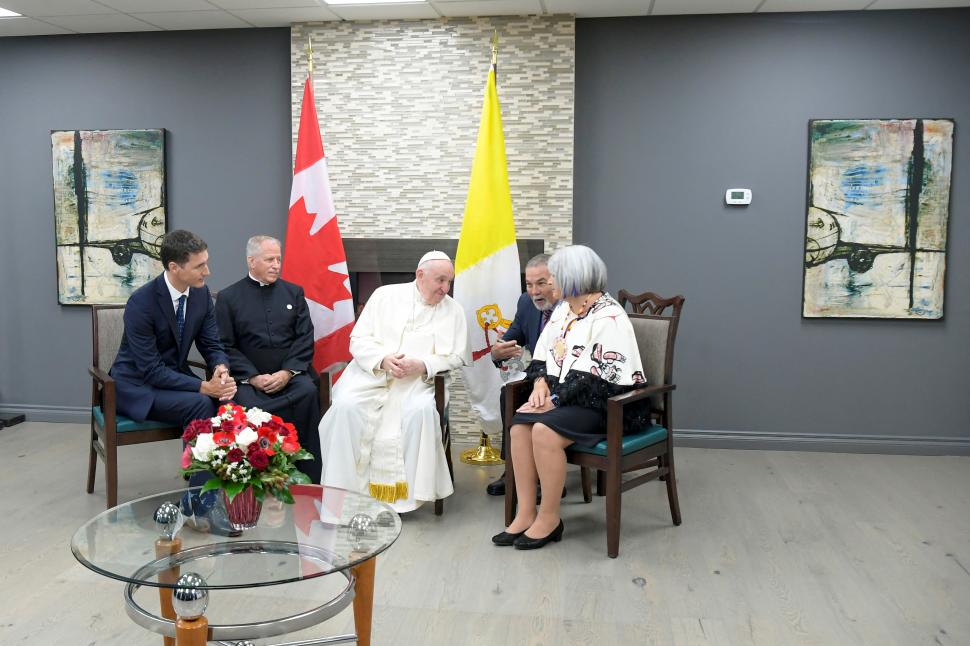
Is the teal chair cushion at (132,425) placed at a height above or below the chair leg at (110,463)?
above

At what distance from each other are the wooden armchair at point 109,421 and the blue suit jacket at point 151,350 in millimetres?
68

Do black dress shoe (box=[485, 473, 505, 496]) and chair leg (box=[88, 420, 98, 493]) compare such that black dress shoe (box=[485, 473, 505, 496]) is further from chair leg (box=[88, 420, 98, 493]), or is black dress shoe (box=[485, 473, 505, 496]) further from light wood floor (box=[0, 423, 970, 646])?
chair leg (box=[88, 420, 98, 493])

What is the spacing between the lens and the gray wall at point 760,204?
4.73m

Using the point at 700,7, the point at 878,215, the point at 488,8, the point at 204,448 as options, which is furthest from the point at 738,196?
the point at 204,448

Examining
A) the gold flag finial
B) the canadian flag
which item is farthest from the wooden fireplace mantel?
the gold flag finial

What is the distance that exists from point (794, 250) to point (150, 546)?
3927 millimetres

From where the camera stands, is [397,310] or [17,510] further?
[397,310]

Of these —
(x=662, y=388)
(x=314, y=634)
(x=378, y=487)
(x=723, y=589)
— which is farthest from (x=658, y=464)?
(x=314, y=634)

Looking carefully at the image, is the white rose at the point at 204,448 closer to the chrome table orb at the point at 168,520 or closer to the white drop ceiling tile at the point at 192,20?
the chrome table orb at the point at 168,520

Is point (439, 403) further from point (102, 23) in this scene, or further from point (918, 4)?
point (918, 4)

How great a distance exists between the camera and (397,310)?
4039 millimetres

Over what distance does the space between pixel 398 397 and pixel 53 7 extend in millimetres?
3108

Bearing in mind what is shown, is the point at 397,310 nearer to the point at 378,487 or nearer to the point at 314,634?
the point at 378,487

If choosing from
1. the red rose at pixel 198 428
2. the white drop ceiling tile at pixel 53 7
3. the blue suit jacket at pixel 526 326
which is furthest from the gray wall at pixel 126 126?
Result: the red rose at pixel 198 428
